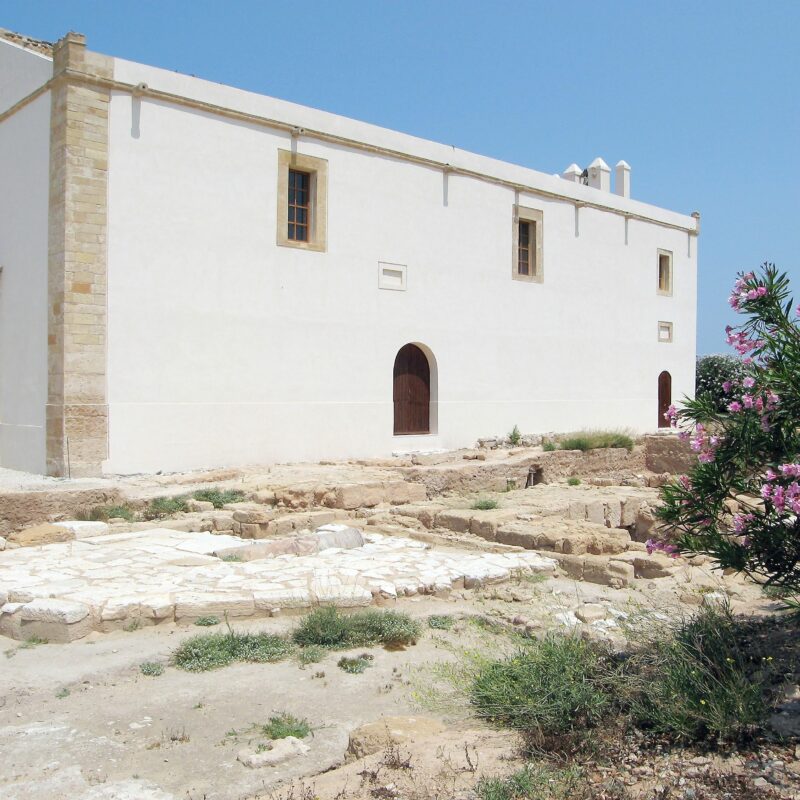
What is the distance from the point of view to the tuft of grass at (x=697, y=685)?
137 inches

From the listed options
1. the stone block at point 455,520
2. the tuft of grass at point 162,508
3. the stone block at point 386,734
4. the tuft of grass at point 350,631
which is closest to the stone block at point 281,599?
the tuft of grass at point 350,631

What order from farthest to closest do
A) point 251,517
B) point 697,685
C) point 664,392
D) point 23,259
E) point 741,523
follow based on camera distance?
point 664,392 → point 23,259 → point 251,517 → point 741,523 → point 697,685

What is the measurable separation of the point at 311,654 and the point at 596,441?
12725mm

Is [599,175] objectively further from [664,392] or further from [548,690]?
[548,690]

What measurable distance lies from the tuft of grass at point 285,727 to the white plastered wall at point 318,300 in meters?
9.20

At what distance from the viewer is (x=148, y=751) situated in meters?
3.93

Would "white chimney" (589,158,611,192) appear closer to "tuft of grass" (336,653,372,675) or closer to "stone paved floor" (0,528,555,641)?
"stone paved floor" (0,528,555,641)

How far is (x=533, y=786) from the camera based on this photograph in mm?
3143

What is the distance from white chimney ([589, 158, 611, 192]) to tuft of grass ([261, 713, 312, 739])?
2087 centimetres

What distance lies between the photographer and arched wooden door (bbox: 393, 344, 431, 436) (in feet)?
55.6

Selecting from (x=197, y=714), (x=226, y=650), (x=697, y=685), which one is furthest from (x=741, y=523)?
(x=226, y=650)

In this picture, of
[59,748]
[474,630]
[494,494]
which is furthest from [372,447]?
[59,748]

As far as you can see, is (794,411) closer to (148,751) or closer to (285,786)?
(285,786)

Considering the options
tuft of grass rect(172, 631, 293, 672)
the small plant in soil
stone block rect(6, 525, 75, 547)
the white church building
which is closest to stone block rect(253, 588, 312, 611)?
tuft of grass rect(172, 631, 293, 672)
